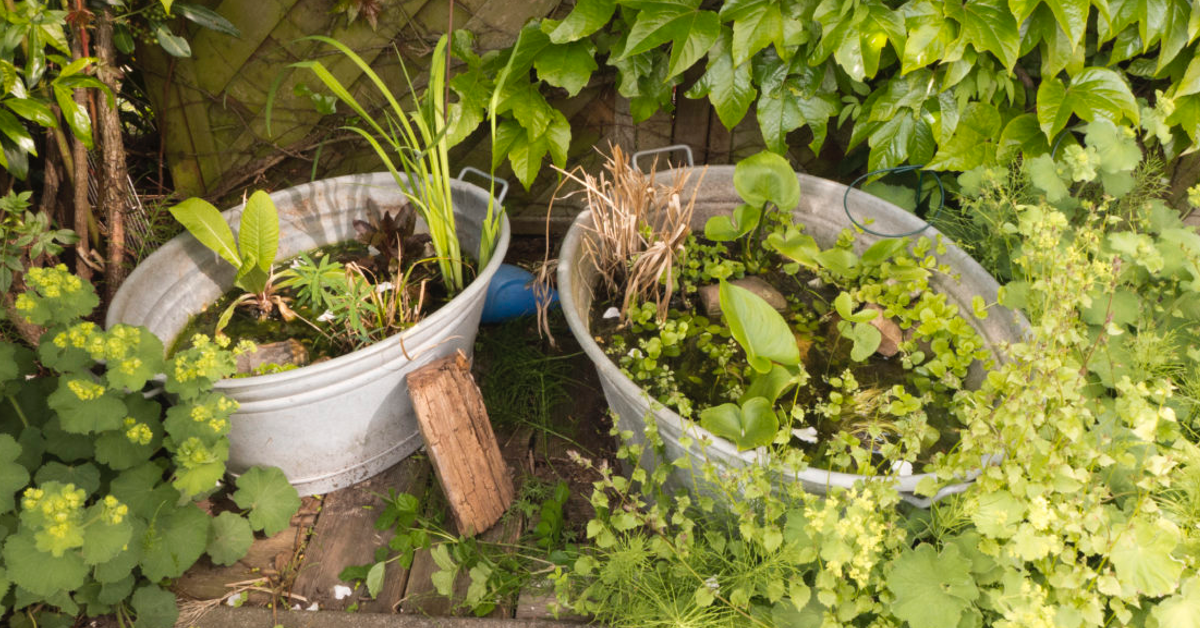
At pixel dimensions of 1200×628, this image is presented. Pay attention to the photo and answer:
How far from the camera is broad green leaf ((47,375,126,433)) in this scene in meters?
1.39

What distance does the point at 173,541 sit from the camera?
5.02 ft

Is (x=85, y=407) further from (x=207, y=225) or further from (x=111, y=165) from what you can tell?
(x=111, y=165)

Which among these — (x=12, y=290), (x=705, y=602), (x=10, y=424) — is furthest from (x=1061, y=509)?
(x=12, y=290)

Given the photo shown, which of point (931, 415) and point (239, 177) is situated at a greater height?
point (239, 177)

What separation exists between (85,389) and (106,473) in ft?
1.29

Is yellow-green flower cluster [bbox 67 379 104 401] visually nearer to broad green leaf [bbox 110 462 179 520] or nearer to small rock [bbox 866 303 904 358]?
broad green leaf [bbox 110 462 179 520]

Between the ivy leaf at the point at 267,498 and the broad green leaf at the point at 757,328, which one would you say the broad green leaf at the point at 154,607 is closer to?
the ivy leaf at the point at 267,498

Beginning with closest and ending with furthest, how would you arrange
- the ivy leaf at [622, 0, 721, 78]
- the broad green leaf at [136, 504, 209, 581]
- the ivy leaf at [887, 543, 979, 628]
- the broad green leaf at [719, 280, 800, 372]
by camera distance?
the ivy leaf at [887, 543, 979, 628], the broad green leaf at [719, 280, 800, 372], the broad green leaf at [136, 504, 209, 581], the ivy leaf at [622, 0, 721, 78]

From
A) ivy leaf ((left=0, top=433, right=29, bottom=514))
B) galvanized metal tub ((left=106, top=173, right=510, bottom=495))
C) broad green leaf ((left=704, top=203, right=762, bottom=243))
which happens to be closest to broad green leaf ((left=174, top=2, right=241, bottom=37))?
galvanized metal tub ((left=106, top=173, right=510, bottom=495))

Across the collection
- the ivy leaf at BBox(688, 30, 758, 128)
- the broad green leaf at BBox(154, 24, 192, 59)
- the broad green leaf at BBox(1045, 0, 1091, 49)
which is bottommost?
the ivy leaf at BBox(688, 30, 758, 128)

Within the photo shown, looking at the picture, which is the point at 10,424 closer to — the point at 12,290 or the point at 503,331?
the point at 12,290

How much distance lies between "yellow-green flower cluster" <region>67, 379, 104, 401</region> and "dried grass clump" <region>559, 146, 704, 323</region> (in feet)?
3.33

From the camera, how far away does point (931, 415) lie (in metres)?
1.67

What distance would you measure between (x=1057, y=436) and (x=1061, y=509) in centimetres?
25
